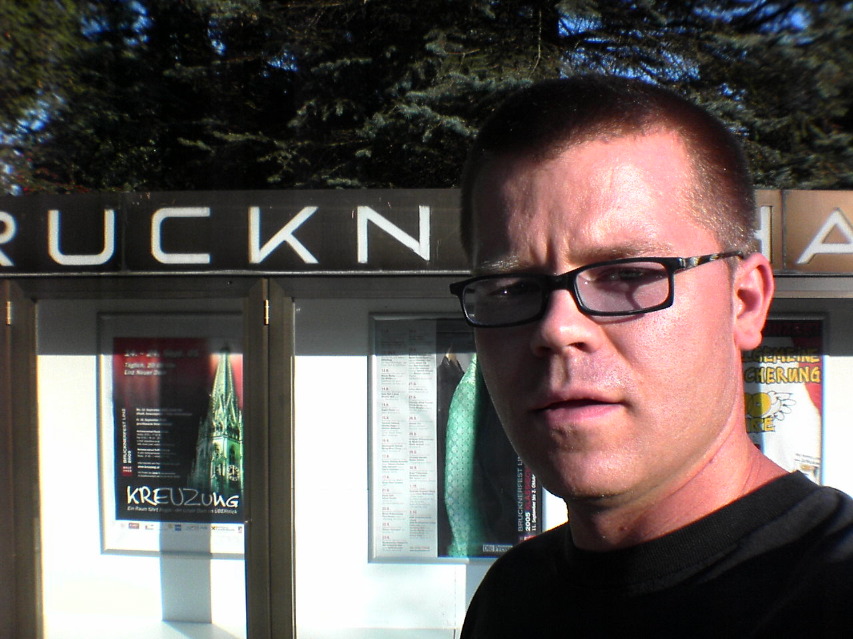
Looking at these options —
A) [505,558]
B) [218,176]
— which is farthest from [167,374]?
[505,558]

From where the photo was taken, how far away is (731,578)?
91cm

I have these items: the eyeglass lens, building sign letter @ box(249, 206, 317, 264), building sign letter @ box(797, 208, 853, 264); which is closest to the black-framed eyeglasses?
the eyeglass lens

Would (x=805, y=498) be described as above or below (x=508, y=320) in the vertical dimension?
below

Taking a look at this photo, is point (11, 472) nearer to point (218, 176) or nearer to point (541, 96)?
point (218, 176)

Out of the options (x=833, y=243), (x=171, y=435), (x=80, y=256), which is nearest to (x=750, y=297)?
(x=833, y=243)

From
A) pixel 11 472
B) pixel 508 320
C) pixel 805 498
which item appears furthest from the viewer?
pixel 11 472

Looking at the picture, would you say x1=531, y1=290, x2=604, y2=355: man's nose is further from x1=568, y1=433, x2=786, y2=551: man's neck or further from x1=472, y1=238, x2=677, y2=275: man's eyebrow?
x1=568, y1=433, x2=786, y2=551: man's neck

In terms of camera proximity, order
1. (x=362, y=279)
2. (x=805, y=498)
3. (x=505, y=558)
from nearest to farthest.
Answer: (x=805, y=498), (x=505, y=558), (x=362, y=279)

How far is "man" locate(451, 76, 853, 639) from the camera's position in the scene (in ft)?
3.09

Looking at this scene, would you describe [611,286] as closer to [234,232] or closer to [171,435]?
[234,232]

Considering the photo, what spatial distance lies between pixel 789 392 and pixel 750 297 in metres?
3.02

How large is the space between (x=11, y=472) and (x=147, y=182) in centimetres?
264

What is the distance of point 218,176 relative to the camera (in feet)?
17.8

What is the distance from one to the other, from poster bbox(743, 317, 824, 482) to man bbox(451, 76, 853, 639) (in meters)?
2.91
